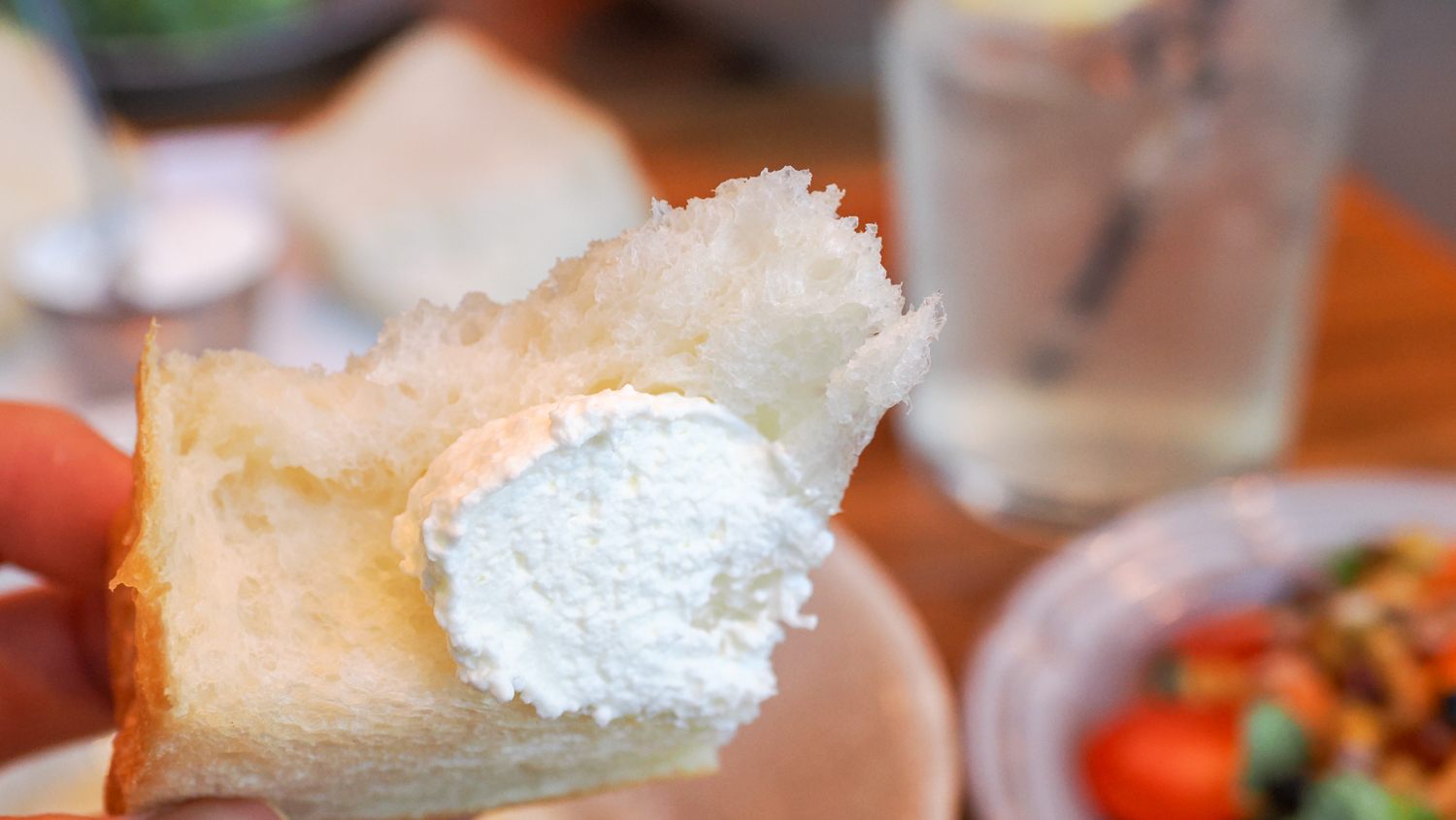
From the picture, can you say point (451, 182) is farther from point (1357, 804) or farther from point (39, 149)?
point (1357, 804)

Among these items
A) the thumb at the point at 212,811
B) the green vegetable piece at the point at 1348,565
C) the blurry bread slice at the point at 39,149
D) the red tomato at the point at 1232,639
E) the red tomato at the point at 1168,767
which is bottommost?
the red tomato at the point at 1168,767

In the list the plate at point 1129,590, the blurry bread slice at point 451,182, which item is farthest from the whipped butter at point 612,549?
the blurry bread slice at point 451,182

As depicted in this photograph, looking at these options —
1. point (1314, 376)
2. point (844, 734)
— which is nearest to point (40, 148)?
point (844, 734)

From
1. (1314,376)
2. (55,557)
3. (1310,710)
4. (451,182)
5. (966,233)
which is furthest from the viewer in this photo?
(451,182)

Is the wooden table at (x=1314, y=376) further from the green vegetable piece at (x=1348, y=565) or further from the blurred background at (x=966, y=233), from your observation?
the green vegetable piece at (x=1348, y=565)

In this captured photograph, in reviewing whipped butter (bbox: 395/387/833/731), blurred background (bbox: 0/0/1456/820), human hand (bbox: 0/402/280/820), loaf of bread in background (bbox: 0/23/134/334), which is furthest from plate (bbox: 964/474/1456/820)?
loaf of bread in background (bbox: 0/23/134/334)

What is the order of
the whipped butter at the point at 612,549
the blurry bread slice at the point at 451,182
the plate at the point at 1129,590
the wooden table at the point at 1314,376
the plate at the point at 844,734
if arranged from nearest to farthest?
the whipped butter at the point at 612,549 → the plate at the point at 844,734 → the plate at the point at 1129,590 → the wooden table at the point at 1314,376 → the blurry bread slice at the point at 451,182
